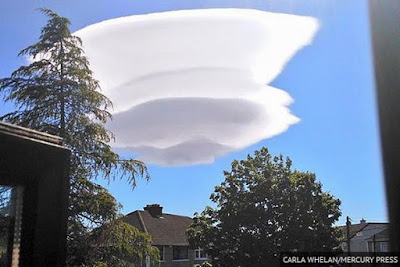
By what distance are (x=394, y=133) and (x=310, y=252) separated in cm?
992

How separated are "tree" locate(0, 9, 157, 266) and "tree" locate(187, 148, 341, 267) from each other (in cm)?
481

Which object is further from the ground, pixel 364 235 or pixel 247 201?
pixel 247 201

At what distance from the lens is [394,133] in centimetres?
312

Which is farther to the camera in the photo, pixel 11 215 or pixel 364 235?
pixel 364 235

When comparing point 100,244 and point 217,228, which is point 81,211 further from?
point 217,228

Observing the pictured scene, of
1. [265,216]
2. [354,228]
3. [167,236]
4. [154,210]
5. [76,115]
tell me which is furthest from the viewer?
[154,210]

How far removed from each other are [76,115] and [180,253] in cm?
1409

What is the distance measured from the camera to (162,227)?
70.6ft

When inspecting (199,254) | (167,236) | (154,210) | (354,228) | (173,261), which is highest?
(154,210)

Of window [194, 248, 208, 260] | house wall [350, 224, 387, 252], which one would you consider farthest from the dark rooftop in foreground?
house wall [350, 224, 387, 252]

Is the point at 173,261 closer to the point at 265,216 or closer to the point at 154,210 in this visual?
the point at 154,210

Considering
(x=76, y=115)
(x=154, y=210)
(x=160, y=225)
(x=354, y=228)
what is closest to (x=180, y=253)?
→ (x=160, y=225)

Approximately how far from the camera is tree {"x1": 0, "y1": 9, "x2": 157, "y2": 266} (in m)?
7.91

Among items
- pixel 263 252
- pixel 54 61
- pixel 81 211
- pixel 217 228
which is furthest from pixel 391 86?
pixel 217 228
